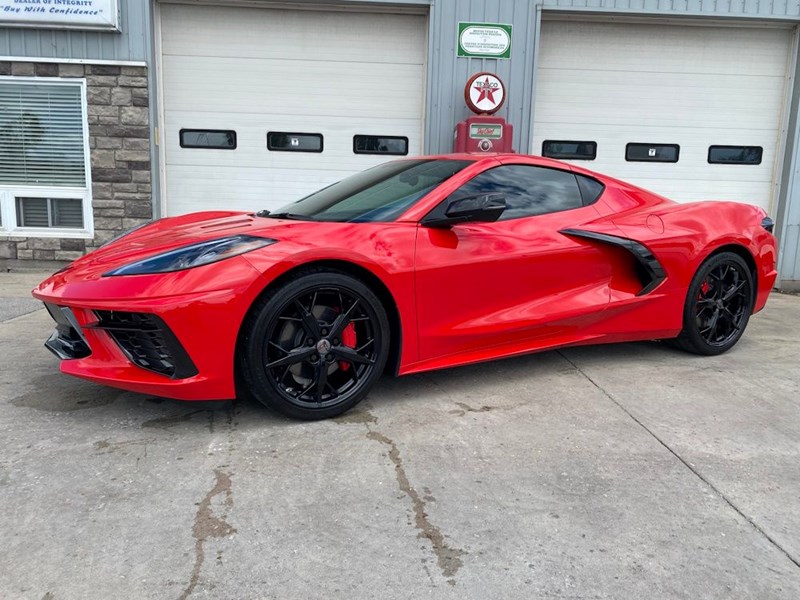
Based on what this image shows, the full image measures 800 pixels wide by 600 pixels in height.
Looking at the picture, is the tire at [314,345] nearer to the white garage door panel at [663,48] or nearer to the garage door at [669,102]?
the garage door at [669,102]

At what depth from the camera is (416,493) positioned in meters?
2.32

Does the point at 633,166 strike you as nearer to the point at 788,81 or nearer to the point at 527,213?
the point at 788,81

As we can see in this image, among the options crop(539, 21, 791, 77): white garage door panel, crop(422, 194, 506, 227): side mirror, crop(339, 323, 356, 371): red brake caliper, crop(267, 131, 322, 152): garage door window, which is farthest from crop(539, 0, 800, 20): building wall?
crop(339, 323, 356, 371): red brake caliper

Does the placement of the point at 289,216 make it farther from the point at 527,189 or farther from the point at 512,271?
the point at 527,189

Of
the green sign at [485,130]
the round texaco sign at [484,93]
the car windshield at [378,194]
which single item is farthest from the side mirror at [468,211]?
the round texaco sign at [484,93]

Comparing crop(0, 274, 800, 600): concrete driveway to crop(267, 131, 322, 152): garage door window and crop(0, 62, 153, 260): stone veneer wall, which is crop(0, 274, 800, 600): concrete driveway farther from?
crop(267, 131, 322, 152): garage door window

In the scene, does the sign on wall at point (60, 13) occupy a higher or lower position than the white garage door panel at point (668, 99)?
higher

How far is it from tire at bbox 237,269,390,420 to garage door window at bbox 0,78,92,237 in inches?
210

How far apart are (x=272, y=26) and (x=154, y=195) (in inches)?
91.4

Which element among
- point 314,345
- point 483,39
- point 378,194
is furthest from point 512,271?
point 483,39

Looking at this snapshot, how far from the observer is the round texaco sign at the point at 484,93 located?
6742 millimetres

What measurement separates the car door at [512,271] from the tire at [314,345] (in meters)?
0.28

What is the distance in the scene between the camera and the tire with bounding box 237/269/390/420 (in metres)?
2.74

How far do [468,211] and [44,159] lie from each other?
19.8 ft
